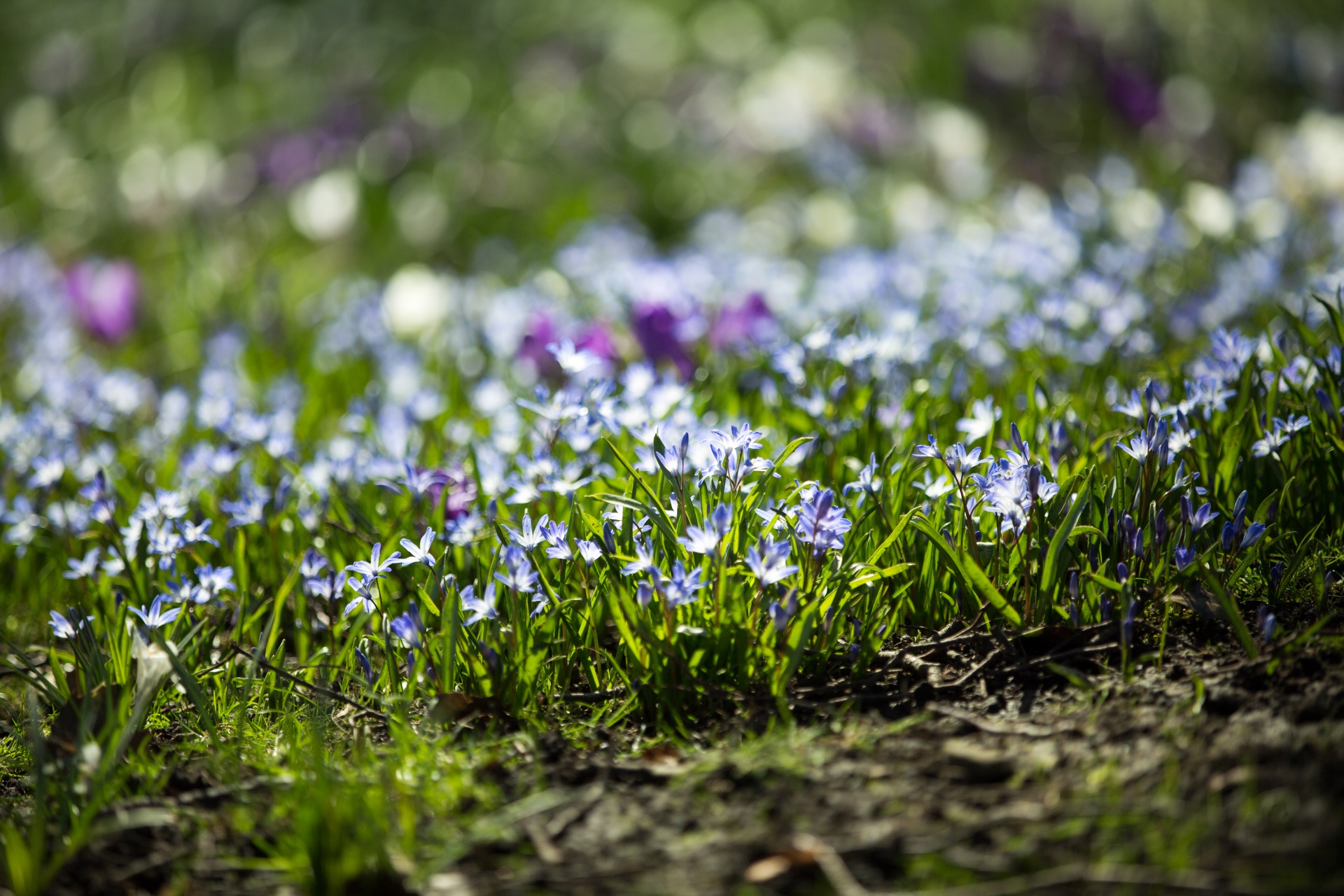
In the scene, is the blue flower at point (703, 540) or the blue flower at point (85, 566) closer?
the blue flower at point (703, 540)

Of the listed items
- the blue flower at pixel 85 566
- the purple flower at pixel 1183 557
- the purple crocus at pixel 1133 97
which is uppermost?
the purple crocus at pixel 1133 97

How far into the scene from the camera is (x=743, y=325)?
3.00 meters

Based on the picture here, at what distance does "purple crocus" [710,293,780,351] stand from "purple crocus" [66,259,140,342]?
92.5 inches

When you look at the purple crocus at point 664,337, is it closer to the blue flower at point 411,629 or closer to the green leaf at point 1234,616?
the blue flower at point 411,629

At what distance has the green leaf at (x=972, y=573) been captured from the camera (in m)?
1.66

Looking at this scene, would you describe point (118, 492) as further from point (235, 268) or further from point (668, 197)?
point (668, 197)

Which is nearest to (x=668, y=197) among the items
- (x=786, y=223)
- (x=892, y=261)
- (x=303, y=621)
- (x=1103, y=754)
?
(x=786, y=223)

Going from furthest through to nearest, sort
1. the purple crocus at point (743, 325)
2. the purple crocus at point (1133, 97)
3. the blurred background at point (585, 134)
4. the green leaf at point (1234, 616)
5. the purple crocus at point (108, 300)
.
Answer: the purple crocus at point (1133, 97), the blurred background at point (585, 134), the purple crocus at point (108, 300), the purple crocus at point (743, 325), the green leaf at point (1234, 616)

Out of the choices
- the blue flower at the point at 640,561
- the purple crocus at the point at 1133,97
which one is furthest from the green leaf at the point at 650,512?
the purple crocus at the point at 1133,97

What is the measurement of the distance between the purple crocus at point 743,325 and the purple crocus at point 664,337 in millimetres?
175

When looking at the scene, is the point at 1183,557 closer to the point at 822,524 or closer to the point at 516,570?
the point at 822,524

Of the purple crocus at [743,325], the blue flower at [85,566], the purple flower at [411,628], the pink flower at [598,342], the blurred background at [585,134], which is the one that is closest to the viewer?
the purple flower at [411,628]

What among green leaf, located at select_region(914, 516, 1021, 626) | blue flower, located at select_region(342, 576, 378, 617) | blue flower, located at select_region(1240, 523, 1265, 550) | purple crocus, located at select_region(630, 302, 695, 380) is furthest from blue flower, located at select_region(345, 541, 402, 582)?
blue flower, located at select_region(1240, 523, 1265, 550)

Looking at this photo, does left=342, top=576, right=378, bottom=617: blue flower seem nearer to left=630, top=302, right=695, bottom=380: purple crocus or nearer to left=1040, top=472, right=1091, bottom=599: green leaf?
left=1040, top=472, right=1091, bottom=599: green leaf
